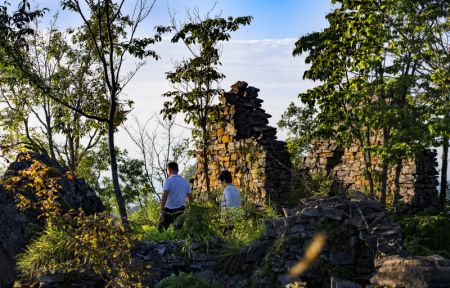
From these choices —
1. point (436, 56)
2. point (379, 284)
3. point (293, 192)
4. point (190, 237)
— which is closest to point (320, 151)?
point (293, 192)

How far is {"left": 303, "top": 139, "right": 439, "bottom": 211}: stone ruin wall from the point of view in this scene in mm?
15648

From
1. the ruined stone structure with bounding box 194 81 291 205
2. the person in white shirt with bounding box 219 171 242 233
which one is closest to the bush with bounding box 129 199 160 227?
the ruined stone structure with bounding box 194 81 291 205

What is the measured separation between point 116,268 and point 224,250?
2888mm

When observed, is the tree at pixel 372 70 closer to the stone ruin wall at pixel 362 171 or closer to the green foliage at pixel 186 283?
the stone ruin wall at pixel 362 171

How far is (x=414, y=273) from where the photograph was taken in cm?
613

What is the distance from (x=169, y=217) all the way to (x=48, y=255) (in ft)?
8.26

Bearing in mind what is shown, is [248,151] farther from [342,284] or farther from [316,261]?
[342,284]

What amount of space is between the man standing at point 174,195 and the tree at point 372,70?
3.63 metres

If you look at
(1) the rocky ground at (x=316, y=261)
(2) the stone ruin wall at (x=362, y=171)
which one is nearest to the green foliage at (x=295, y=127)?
(2) the stone ruin wall at (x=362, y=171)

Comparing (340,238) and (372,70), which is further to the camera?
(372,70)

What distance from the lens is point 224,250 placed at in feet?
31.0

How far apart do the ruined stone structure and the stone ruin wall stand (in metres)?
1.45

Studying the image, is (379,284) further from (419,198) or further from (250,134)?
(250,134)

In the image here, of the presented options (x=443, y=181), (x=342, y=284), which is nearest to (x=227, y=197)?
(x=342, y=284)
